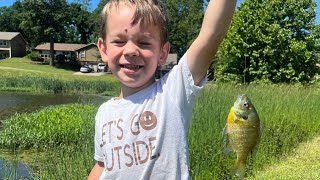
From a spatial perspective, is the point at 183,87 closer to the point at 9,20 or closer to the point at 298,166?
the point at 298,166

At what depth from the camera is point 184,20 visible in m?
57.7

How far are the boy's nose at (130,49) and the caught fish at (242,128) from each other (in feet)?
1.69

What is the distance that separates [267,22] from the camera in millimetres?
25922

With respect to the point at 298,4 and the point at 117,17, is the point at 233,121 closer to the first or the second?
the point at 117,17

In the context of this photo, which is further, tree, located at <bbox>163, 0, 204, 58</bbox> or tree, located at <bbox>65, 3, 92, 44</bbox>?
tree, located at <bbox>65, 3, 92, 44</bbox>

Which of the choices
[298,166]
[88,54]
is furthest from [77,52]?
[298,166]

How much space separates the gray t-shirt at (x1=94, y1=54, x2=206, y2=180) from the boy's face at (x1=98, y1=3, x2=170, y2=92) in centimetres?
9

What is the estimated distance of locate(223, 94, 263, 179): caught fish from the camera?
73.6 inches

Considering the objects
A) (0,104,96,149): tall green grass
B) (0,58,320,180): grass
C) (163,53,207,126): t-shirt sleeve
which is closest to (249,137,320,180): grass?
(0,58,320,180): grass

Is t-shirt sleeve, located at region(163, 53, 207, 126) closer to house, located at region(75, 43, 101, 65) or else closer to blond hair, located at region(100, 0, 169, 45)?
blond hair, located at region(100, 0, 169, 45)

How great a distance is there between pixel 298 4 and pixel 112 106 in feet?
86.9

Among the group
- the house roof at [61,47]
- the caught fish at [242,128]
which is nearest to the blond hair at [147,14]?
the caught fish at [242,128]

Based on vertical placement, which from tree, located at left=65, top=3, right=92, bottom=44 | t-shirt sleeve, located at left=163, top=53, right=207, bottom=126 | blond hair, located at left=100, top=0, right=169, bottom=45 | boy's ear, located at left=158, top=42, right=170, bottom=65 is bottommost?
t-shirt sleeve, located at left=163, top=53, right=207, bottom=126

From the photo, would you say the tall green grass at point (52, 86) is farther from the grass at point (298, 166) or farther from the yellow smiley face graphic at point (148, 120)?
the yellow smiley face graphic at point (148, 120)
